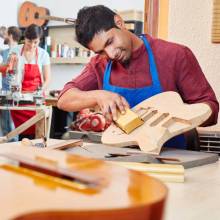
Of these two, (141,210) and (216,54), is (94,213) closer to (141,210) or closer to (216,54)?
(141,210)

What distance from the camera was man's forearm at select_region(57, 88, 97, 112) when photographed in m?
1.48

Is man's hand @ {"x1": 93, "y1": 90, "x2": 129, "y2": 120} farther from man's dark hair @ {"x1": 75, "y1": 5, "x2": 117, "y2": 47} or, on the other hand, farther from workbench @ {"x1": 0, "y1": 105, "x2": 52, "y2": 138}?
workbench @ {"x1": 0, "y1": 105, "x2": 52, "y2": 138}

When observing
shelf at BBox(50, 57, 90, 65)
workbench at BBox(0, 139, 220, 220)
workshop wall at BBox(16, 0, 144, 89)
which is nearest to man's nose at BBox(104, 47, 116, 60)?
workbench at BBox(0, 139, 220, 220)

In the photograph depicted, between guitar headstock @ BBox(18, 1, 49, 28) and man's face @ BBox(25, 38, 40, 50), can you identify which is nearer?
man's face @ BBox(25, 38, 40, 50)

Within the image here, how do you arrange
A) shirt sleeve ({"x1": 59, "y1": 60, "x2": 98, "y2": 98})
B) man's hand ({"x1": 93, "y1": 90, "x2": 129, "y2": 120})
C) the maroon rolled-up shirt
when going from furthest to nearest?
shirt sleeve ({"x1": 59, "y1": 60, "x2": 98, "y2": 98}) → the maroon rolled-up shirt → man's hand ({"x1": 93, "y1": 90, "x2": 129, "y2": 120})

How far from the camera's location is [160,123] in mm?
1200

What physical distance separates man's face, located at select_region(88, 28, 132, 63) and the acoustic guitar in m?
0.95

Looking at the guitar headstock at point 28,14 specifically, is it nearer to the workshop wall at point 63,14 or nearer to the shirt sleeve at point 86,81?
the workshop wall at point 63,14

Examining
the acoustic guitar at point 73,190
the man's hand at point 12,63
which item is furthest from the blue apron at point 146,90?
the man's hand at point 12,63

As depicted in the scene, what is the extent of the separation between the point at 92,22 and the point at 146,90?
0.32 m

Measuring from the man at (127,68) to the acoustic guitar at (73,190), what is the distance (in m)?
0.90

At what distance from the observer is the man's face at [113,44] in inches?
57.0

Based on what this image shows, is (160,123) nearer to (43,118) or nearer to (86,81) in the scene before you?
(86,81)

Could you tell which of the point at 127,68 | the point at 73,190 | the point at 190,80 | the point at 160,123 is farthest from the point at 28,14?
the point at 73,190
